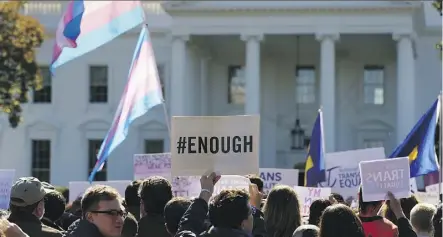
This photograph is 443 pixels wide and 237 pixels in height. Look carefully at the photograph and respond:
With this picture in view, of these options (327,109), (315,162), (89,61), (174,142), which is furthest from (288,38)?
(174,142)

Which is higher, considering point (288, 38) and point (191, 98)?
point (288, 38)

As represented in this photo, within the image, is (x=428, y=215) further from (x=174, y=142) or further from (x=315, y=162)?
(x=315, y=162)

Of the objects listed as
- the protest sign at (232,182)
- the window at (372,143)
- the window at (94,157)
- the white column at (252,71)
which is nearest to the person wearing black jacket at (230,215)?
the protest sign at (232,182)

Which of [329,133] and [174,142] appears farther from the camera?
[329,133]

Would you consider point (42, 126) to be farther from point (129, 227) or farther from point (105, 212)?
point (105, 212)

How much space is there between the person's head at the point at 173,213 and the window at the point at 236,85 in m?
32.2

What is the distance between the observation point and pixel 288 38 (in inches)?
1475

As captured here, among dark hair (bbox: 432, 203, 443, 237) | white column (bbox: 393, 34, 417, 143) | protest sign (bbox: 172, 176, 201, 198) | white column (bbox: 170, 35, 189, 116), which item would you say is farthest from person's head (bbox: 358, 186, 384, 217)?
white column (bbox: 170, 35, 189, 116)

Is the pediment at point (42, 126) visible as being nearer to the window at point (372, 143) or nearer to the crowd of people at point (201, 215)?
the window at point (372, 143)

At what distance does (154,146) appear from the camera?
39.6 metres

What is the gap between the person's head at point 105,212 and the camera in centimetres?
560

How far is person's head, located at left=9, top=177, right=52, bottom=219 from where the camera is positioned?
6.45m

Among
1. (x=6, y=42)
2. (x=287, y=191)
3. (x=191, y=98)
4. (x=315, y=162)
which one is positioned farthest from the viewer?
(x=191, y=98)

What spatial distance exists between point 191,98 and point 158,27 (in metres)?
3.69
